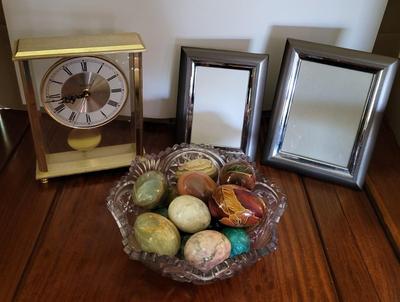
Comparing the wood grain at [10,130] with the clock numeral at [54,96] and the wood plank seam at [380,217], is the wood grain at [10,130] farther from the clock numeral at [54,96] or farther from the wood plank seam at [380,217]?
the wood plank seam at [380,217]

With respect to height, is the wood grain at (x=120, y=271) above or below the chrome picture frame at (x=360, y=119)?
below

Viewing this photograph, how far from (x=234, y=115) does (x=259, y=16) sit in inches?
6.7

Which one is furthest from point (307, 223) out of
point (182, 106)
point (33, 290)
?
Result: point (33, 290)

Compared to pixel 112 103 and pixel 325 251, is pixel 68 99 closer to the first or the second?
pixel 112 103

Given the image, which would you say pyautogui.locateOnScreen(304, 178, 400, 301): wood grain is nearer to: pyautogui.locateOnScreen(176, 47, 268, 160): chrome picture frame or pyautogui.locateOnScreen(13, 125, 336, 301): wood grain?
pyautogui.locateOnScreen(13, 125, 336, 301): wood grain

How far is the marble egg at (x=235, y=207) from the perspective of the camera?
0.53 metres

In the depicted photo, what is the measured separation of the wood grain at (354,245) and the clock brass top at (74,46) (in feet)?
1.18

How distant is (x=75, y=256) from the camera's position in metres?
0.57

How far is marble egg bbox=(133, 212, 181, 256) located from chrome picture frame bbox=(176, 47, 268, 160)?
0.85 ft

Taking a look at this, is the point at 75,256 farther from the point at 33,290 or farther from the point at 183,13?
the point at 183,13

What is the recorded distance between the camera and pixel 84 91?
66cm

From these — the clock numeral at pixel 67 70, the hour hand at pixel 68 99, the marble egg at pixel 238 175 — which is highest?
the clock numeral at pixel 67 70

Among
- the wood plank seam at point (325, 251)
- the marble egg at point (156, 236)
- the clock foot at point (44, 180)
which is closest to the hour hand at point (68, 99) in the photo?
the clock foot at point (44, 180)

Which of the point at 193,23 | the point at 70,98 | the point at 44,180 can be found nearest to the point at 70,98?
the point at 70,98
